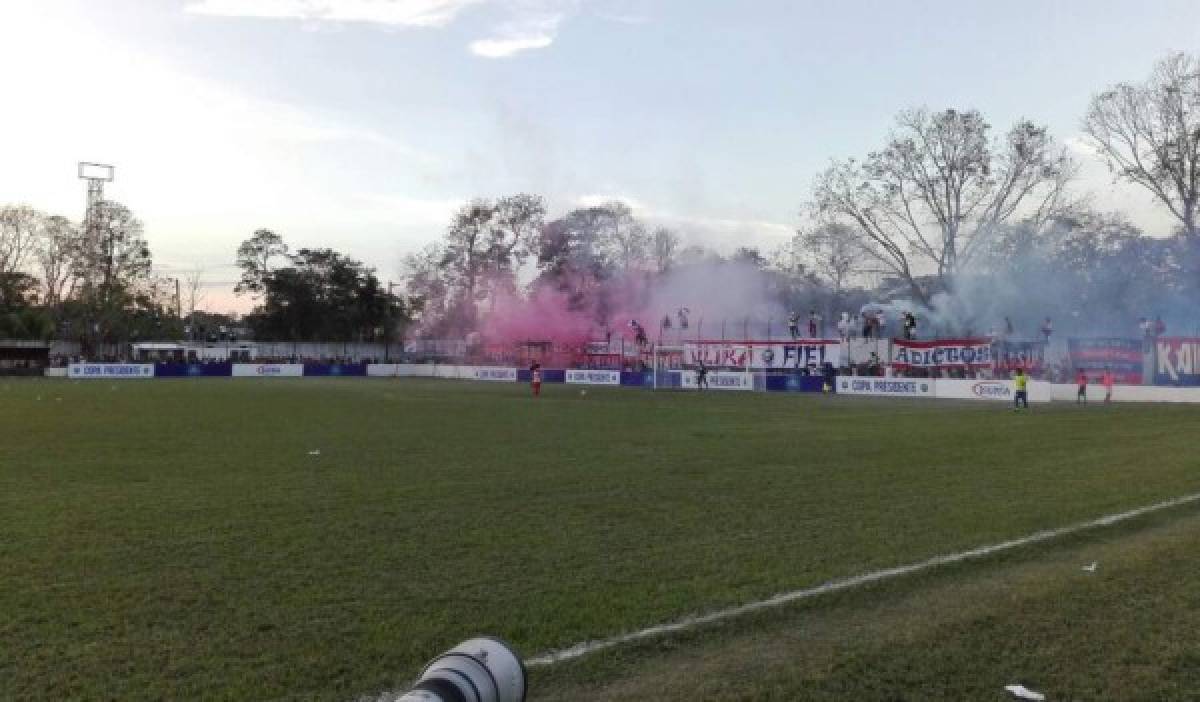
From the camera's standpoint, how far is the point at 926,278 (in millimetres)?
60188

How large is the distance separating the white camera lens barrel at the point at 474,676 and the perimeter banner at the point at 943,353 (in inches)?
1757

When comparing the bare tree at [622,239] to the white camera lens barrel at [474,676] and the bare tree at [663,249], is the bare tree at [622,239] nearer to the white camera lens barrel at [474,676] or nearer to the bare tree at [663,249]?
the bare tree at [663,249]

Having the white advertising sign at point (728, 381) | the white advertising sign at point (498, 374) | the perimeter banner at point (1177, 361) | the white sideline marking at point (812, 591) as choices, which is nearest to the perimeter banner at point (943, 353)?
the perimeter banner at point (1177, 361)

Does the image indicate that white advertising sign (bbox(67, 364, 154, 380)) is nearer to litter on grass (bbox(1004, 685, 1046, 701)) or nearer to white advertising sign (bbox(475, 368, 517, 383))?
white advertising sign (bbox(475, 368, 517, 383))

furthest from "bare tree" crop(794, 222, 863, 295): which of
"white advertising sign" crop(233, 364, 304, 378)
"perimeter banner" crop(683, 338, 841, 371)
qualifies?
"white advertising sign" crop(233, 364, 304, 378)

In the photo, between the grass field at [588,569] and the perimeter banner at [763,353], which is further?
the perimeter banner at [763,353]

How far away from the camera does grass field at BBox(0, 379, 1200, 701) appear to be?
15.5 ft

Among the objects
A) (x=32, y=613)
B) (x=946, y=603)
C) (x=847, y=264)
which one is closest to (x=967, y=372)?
(x=847, y=264)

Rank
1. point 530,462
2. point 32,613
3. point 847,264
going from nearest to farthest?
1. point 32,613
2. point 530,462
3. point 847,264

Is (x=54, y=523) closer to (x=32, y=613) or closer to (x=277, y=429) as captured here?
(x=32, y=613)

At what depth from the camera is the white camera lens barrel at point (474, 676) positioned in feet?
6.79

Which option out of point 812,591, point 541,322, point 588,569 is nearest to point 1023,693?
point 812,591

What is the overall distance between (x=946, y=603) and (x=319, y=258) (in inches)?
3876

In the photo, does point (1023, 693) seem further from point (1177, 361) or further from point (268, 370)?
point (268, 370)
